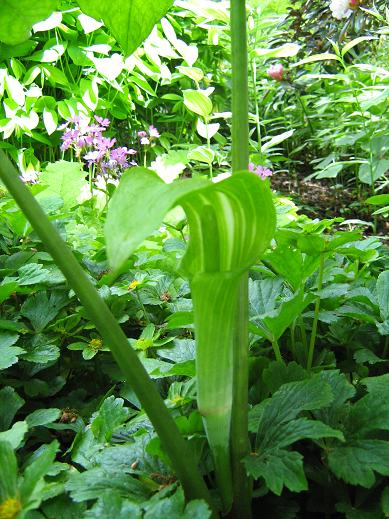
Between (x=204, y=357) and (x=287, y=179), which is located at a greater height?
(x=287, y=179)

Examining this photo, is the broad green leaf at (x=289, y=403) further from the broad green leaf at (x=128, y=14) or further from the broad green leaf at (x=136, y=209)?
the broad green leaf at (x=128, y=14)

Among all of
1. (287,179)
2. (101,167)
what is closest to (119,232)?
(101,167)

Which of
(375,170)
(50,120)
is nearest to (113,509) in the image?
(375,170)

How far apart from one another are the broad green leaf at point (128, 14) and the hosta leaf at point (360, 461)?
40cm

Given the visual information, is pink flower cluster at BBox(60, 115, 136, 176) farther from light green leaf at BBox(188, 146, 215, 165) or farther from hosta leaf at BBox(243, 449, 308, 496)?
hosta leaf at BBox(243, 449, 308, 496)

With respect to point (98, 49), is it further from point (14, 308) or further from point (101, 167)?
point (14, 308)

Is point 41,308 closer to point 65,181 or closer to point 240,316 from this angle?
point 240,316

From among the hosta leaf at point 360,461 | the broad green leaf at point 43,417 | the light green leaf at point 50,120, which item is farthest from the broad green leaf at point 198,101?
the hosta leaf at point 360,461

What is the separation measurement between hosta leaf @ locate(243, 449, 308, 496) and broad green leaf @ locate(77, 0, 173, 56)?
380mm

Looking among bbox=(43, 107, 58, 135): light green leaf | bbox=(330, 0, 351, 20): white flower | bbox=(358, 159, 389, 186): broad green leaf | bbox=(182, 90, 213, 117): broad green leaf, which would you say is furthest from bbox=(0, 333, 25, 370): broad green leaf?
bbox=(330, 0, 351, 20): white flower

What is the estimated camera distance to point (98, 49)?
257 cm

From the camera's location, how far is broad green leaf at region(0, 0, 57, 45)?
1.57 feet

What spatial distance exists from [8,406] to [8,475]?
0.68ft

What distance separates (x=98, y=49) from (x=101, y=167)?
1158 millimetres
